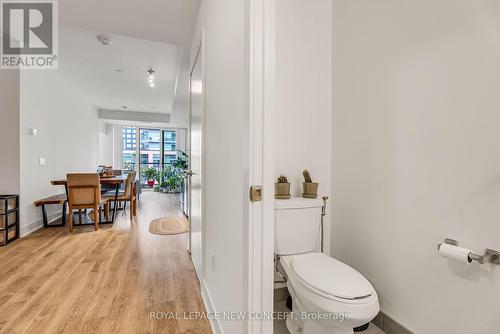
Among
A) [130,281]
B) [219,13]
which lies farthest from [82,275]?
[219,13]

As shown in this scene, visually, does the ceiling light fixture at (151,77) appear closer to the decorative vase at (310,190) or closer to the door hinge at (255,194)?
the decorative vase at (310,190)

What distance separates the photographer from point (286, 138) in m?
1.83

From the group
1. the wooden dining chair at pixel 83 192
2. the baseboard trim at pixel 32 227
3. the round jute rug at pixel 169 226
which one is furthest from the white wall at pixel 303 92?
the baseboard trim at pixel 32 227

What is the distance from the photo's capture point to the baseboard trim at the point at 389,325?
140 cm

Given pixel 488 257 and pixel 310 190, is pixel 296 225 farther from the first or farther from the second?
pixel 488 257

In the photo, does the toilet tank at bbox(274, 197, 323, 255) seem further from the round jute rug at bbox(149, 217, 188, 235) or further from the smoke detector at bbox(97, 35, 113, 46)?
the smoke detector at bbox(97, 35, 113, 46)

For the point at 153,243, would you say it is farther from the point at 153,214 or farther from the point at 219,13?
the point at 219,13

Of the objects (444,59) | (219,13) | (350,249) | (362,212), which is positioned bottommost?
(350,249)

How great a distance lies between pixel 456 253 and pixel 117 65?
4.31m

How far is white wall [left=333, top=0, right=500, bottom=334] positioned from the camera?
1.07 metres

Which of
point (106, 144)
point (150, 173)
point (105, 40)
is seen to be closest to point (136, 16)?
point (105, 40)

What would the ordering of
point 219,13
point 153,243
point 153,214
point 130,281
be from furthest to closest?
point 153,214 < point 153,243 < point 130,281 < point 219,13

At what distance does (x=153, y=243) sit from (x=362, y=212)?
257cm

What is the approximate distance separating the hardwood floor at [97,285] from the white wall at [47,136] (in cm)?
65
